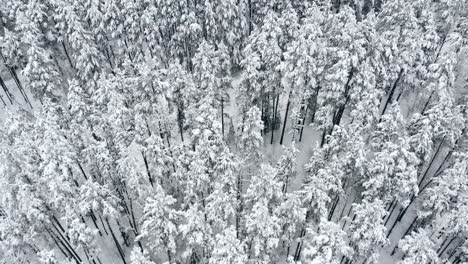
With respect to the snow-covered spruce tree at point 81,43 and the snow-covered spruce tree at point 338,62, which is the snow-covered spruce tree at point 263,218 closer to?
the snow-covered spruce tree at point 338,62

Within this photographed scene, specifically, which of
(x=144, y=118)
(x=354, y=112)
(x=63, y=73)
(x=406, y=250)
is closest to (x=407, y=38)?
(x=354, y=112)

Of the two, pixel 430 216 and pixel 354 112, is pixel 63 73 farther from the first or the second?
pixel 430 216

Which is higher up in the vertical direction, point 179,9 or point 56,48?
point 179,9

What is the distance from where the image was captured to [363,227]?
25.1 meters

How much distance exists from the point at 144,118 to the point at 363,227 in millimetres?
21447

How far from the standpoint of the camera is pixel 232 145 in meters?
40.9

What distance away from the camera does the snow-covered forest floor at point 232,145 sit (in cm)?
2712

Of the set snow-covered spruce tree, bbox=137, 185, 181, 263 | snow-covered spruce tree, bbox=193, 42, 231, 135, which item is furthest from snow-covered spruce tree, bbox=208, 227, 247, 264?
snow-covered spruce tree, bbox=193, 42, 231, 135

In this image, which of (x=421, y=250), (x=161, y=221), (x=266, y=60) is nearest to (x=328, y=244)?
(x=421, y=250)

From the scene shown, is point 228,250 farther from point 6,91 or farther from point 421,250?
point 6,91

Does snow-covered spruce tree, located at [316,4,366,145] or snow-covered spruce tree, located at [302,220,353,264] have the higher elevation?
snow-covered spruce tree, located at [316,4,366,145]

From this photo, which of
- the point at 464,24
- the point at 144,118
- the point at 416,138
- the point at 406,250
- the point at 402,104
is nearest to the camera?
the point at 406,250

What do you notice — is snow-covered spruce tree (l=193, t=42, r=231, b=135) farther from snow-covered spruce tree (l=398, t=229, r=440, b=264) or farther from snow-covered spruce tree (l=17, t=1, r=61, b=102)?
snow-covered spruce tree (l=398, t=229, r=440, b=264)

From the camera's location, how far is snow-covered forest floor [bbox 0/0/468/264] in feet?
89.0
